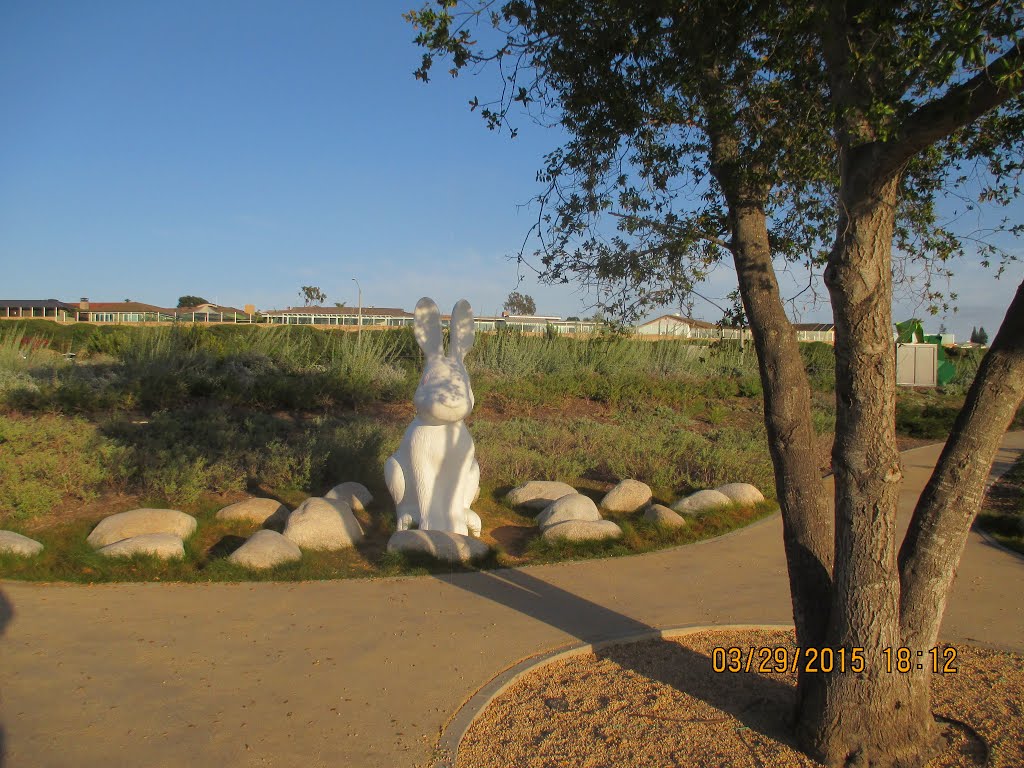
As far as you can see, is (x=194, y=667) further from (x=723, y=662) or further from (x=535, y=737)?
(x=723, y=662)

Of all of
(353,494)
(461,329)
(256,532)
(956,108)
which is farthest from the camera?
(353,494)

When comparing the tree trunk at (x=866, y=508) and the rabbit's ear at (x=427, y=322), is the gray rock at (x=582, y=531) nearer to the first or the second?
the rabbit's ear at (x=427, y=322)

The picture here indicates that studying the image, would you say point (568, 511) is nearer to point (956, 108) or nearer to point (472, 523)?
point (472, 523)

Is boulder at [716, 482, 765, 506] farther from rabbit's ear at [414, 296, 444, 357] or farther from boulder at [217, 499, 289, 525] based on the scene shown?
boulder at [217, 499, 289, 525]

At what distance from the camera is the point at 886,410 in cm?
313

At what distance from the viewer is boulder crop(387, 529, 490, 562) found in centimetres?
612

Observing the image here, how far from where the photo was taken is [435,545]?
6.14m

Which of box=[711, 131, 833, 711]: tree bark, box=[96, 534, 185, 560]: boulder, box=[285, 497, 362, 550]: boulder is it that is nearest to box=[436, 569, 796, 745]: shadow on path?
box=[711, 131, 833, 711]: tree bark

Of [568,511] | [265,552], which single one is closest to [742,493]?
[568,511]

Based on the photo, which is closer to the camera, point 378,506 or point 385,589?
point 385,589

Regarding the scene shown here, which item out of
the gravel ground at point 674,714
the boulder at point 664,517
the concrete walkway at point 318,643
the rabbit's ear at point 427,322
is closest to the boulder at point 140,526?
the concrete walkway at point 318,643

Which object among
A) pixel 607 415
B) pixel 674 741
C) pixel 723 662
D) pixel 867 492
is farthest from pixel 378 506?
pixel 607 415

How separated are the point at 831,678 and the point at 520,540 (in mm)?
4063

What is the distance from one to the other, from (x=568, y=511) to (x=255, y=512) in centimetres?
309
